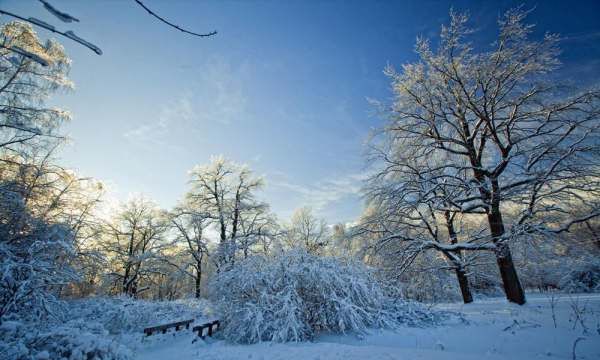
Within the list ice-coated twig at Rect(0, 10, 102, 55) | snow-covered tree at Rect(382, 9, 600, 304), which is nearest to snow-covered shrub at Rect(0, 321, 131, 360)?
ice-coated twig at Rect(0, 10, 102, 55)

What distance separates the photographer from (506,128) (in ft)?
28.6

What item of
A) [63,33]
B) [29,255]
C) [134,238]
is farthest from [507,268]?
[134,238]

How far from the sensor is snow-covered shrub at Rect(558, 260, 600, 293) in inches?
711

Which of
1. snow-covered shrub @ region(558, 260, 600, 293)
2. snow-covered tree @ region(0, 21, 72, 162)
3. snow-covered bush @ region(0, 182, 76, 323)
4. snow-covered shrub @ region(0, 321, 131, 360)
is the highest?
snow-covered tree @ region(0, 21, 72, 162)

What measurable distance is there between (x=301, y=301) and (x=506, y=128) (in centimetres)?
876

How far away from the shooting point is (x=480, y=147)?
31.6 ft

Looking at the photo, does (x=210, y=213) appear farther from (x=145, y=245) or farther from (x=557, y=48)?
(x=557, y=48)

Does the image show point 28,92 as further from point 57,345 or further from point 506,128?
point 506,128

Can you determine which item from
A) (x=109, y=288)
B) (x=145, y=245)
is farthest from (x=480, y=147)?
(x=109, y=288)

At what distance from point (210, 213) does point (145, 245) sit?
906 cm

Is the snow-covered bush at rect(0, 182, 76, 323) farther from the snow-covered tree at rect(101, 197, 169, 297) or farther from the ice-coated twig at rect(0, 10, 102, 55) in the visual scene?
the snow-covered tree at rect(101, 197, 169, 297)

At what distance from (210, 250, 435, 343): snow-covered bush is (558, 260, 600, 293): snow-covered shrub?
19943 millimetres

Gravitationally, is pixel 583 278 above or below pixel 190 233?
below

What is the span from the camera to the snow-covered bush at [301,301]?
672cm
